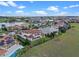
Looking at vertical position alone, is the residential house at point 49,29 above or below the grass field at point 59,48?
above

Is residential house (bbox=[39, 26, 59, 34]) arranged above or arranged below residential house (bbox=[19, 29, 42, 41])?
above

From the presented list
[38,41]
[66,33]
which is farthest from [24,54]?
[66,33]

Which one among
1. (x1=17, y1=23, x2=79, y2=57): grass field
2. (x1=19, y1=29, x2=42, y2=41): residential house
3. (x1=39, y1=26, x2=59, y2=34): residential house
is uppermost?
(x1=39, y1=26, x2=59, y2=34): residential house

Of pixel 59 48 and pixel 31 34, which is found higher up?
pixel 31 34

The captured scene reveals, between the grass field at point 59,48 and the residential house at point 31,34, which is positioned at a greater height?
the residential house at point 31,34

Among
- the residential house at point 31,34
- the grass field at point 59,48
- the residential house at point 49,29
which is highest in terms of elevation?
the residential house at point 49,29

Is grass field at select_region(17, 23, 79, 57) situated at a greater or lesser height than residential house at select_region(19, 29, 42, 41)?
lesser

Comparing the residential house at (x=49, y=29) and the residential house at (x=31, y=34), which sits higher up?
the residential house at (x=49, y=29)

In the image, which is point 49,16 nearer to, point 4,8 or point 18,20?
point 18,20
